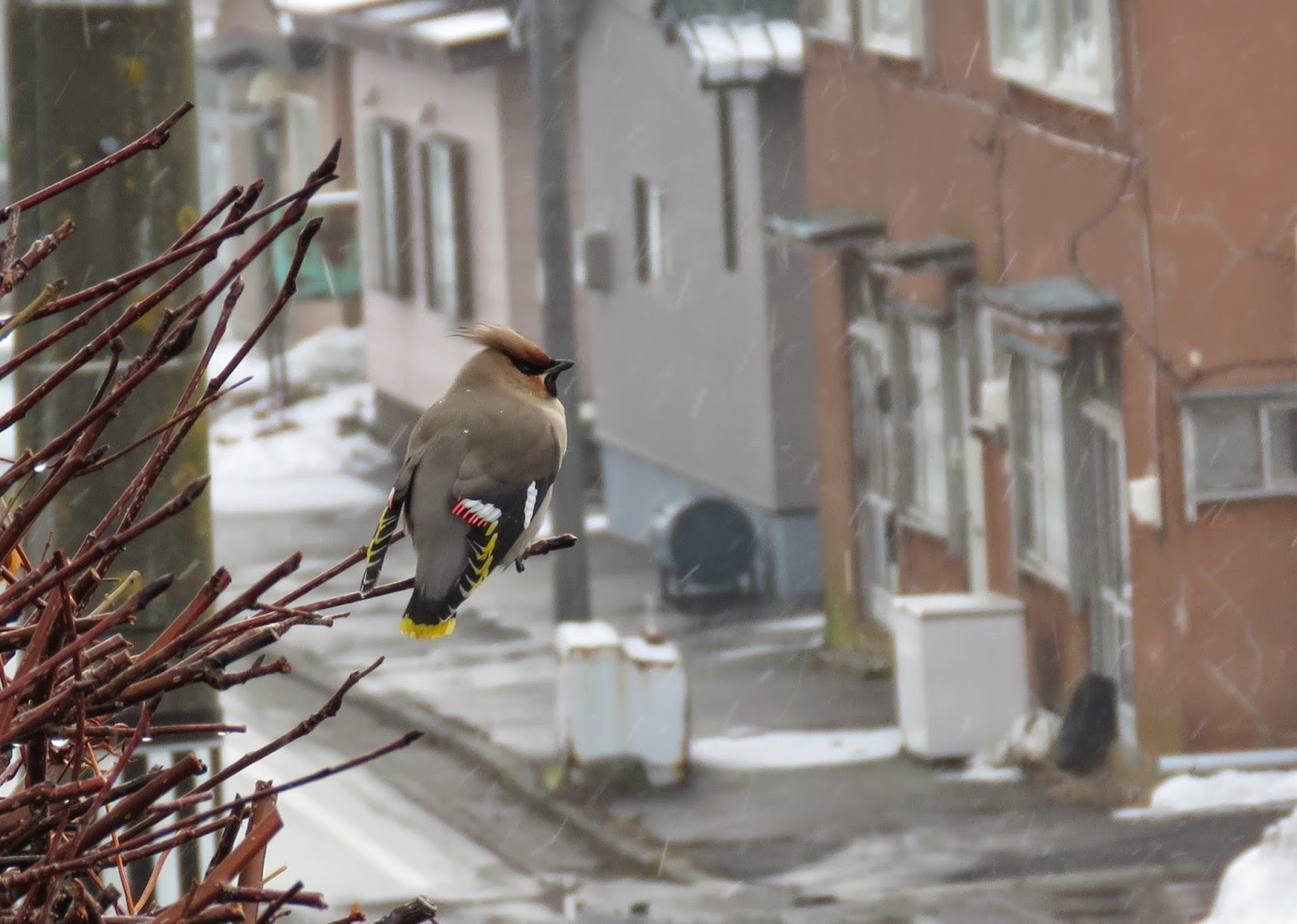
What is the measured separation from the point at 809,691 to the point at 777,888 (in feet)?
18.6

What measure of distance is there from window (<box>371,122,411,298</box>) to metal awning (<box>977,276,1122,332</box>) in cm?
1744

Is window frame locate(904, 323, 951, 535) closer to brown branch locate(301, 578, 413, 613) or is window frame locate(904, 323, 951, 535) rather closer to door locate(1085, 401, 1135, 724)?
door locate(1085, 401, 1135, 724)

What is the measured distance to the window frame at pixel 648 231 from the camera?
995 inches

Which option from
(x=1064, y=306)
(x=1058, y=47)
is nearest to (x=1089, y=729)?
(x=1064, y=306)

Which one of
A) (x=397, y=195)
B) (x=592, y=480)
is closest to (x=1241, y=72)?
(x=592, y=480)

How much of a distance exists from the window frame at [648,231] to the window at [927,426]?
5.98 meters

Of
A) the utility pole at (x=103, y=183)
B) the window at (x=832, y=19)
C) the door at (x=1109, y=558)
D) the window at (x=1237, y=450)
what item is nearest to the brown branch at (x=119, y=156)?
the utility pole at (x=103, y=183)

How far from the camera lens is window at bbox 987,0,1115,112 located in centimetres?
1488

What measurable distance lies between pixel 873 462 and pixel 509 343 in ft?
55.3

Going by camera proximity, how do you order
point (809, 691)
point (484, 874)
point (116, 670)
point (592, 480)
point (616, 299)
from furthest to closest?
point (592, 480), point (616, 299), point (809, 691), point (484, 874), point (116, 670)

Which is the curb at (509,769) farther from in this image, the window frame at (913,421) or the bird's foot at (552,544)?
the bird's foot at (552,544)

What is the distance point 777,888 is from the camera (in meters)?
13.3

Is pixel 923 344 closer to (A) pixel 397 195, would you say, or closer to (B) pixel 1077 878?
(B) pixel 1077 878

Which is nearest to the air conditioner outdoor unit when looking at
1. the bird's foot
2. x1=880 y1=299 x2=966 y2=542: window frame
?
x1=880 y1=299 x2=966 y2=542: window frame
